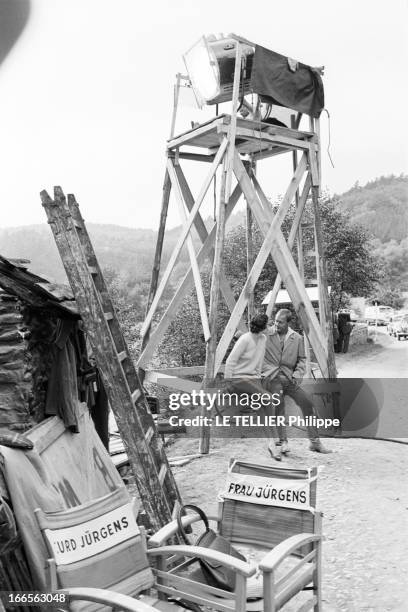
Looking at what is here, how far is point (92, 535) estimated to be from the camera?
10.7 ft

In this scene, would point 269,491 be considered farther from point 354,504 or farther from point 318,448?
point 318,448

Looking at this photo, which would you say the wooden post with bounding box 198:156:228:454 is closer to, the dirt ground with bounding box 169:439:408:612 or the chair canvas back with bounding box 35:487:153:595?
the dirt ground with bounding box 169:439:408:612

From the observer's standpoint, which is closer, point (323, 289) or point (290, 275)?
point (290, 275)

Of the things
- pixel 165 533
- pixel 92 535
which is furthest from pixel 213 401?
pixel 92 535

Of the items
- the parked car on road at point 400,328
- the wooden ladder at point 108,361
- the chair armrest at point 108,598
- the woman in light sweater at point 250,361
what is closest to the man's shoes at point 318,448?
the woman in light sweater at point 250,361

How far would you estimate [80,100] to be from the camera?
30203 mm

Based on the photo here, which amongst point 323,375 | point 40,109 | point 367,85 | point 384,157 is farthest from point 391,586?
point 384,157

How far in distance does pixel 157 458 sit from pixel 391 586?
1.91m

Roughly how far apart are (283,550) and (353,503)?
2853mm

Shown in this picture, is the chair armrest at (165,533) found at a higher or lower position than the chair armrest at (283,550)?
higher

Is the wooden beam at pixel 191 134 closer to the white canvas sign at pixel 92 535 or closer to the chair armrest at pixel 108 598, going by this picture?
the white canvas sign at pixel 92 535

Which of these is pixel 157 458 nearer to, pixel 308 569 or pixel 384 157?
pixel 308 569

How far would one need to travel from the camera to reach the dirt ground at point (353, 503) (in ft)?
14.1

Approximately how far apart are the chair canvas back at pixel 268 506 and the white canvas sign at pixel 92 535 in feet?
2.79
